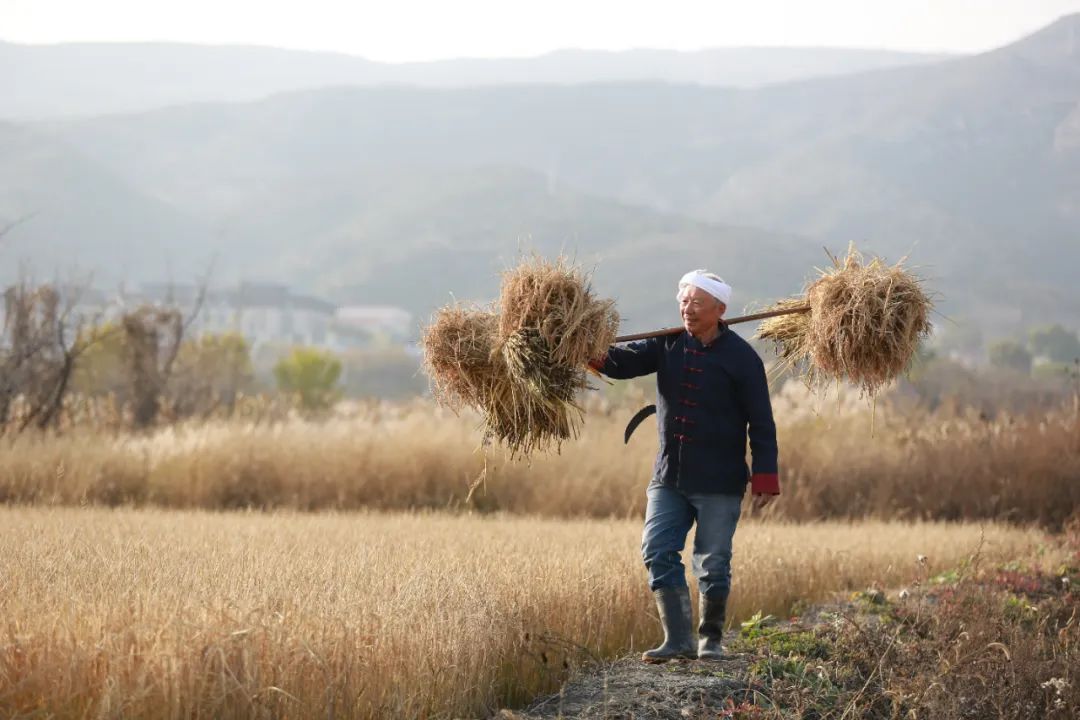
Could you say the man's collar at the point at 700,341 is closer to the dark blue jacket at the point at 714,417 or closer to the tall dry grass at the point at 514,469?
the dark blue jacket at the point at 714,417

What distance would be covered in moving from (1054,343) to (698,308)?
136148 millimetres

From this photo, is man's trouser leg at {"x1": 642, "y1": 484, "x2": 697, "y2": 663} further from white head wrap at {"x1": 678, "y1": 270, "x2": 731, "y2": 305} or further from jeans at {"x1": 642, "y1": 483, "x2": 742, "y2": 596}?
white head wrap at {"x1": 678, "y1": 270, "x2": 731, "y2": 305}

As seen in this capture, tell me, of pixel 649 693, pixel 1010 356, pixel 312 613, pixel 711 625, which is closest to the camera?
pixel 312 613

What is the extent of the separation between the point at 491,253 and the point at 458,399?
6661 inches

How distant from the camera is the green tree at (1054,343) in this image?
135250 mm

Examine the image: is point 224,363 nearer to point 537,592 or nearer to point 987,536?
point 987,536

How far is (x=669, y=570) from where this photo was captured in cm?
776

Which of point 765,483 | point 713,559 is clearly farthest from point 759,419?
point 713,559

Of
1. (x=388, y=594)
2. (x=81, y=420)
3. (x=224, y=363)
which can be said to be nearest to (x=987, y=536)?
(x=388, y=594)

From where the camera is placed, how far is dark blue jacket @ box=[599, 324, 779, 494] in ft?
25.4

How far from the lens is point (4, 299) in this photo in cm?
1992

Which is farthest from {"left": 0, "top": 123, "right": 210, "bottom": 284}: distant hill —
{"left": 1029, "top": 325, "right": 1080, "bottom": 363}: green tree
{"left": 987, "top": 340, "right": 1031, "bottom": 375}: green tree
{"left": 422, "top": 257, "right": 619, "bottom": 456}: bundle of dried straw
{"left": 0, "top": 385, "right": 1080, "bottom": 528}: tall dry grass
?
{"left": 422, "top": 257, "right": 619, "bottom": 456}: bundle of dried straw

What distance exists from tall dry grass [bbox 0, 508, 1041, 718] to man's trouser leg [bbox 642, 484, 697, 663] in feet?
1.39

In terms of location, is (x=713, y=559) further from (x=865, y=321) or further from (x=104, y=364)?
(x=104, y=364)
